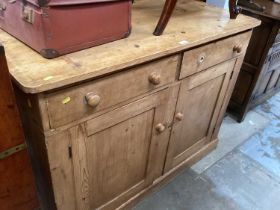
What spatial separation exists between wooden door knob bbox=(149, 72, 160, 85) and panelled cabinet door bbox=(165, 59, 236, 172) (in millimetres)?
196

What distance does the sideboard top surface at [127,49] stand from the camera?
27.9 inches

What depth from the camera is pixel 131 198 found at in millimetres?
1341

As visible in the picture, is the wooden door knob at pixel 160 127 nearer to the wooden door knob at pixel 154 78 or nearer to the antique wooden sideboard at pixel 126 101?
the antique wooden sideboard at pixel 126 101

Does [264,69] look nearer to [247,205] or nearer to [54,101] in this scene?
[247,205]

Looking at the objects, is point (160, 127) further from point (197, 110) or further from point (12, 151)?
point (12, 151)

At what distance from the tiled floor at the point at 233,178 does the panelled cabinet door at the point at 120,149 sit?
0.24 metres

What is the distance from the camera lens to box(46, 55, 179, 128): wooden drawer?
0.76 m

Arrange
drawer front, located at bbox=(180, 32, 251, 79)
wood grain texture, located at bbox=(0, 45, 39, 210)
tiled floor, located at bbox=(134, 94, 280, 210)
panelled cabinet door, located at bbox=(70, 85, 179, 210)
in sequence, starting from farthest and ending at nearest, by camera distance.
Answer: tiled floor, located at bbox=(134, 94, 280, 210)
drawer front, located at bbox=(180, 32, 251, 79)
panelled cabinet door, located at bbox=(70, 85, 179, 210)
wood grain texture, located at bbox=(0, 45, 39, 210)

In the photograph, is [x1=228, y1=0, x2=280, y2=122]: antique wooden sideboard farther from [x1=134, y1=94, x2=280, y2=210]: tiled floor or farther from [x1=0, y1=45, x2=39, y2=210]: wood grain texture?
[x1=0, y1=45, x2=39, y2=210]: wood grain texture

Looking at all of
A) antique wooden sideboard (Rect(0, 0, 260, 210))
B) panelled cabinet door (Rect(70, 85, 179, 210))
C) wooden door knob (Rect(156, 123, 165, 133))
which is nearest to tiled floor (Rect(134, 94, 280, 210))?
antique wooden sideboard (Rect(0, 0, 260, 210))

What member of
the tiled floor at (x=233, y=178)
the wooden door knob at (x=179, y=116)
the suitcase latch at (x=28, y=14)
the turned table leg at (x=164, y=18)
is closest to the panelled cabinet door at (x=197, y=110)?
the wooden door knob at (x=179, y=116)

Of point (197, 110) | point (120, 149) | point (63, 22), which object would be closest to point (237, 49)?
point (197, 110)

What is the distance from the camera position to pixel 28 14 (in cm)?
74

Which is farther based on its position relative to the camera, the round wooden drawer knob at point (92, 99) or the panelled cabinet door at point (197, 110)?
the panelled cabinet door at point (197, 110)
